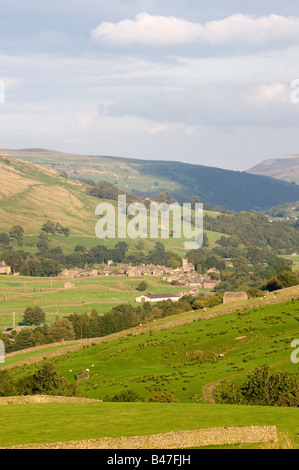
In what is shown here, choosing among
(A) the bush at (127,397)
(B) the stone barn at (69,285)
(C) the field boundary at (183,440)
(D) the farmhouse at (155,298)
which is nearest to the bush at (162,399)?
(A) the bush at (127,397)

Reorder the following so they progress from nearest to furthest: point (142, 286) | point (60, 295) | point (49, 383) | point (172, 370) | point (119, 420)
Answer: point (119, 420) < point (49, 383) < point (172, 370) < point (60, 295) < point (142, 286)

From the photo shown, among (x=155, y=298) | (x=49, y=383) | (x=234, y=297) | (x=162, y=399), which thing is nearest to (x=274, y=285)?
(x=234, y=297)

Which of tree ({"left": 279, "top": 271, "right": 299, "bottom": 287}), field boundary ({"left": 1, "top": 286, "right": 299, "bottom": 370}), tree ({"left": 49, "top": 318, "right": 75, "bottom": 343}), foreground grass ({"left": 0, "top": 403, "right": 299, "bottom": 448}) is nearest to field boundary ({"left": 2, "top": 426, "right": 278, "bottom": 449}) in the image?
foreground grass ({"left": 0, "top": 403, "right": 299, "bottom": 448})

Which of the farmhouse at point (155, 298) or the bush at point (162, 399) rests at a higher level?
the bush at point (162, 399)

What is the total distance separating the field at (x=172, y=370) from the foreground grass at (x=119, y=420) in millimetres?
37

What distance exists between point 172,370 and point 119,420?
33209 millimetres

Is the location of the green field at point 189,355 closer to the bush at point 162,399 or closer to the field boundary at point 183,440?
the bush at point 162,399

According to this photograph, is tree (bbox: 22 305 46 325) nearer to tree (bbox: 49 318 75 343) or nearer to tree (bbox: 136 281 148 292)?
tree (bbox: 49 318 75 343)

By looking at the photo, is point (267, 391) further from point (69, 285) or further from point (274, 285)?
point (69, 285)

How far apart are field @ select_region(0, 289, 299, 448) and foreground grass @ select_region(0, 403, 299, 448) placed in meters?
0.04

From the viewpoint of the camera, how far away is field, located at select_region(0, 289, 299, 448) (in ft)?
78.5

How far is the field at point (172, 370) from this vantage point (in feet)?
78.5

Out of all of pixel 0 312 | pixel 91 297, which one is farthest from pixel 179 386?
pixel 91 297

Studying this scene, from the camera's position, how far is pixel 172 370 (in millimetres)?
57906
